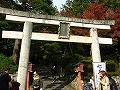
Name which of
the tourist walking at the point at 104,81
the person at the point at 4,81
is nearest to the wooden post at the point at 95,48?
the tourist walking at the point at 104,81

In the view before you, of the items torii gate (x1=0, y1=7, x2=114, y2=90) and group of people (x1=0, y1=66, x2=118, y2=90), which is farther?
torii gate (x1=0, y1=7, x2=114, y2=90)

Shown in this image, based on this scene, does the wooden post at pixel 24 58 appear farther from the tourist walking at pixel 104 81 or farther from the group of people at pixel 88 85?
the tourist walking at pixel 104 81

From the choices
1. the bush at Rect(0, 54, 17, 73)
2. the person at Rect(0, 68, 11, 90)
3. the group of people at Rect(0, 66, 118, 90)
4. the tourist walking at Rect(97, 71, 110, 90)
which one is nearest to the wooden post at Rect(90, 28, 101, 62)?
the group of people at Rect(0, 66, 118, 90)

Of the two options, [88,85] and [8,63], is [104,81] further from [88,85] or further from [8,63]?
[8,63]

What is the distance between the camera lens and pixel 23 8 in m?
19.5

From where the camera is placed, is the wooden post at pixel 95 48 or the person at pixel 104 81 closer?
the person at pixel 104 81

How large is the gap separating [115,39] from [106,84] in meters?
13.6

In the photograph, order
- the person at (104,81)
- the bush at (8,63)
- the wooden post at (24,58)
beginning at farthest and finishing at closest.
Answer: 1. the bush at (8,63)
2. the wooden post at (24,58)
3. the person at (104,81)

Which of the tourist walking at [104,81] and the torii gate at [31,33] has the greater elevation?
the torii gate at [31,33]

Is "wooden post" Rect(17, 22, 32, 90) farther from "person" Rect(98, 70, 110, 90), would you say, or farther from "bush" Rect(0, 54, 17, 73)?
"person" Rect(98, 70, 110, 90)

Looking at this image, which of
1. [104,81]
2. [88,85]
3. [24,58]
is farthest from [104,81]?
[24,58]

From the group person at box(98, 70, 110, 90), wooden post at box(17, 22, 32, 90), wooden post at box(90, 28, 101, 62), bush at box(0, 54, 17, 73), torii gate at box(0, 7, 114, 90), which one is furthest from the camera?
bush at box(0, 54, 17, 73)

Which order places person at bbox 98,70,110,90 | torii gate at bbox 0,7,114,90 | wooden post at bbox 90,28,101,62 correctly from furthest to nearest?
wooden post at bbox 90,28,101,62 < torii gate at bbox 0,7,114,90 < person at bbox 98,70,110,90

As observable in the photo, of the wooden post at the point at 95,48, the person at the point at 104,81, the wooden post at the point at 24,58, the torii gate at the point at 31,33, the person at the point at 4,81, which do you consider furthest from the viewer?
the wooden post at the point at 95,48
